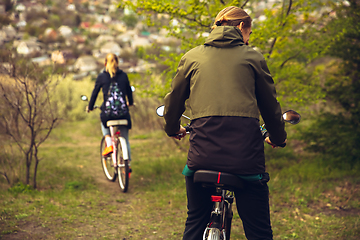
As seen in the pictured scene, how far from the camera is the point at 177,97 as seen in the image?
215 cm

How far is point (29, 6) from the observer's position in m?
91.8

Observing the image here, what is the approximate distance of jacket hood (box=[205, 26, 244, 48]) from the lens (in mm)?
1979

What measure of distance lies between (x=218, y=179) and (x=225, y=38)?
82 centimetres

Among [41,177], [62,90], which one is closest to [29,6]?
[62,90]

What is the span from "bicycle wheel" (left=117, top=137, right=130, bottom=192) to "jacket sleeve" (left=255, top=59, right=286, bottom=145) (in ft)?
10.9

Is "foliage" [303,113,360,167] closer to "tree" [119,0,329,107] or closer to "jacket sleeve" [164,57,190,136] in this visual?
"tree" [119,0,329,107]

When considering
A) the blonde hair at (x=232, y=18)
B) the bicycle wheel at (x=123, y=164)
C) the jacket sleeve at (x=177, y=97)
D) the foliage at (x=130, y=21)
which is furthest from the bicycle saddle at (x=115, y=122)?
the foliage at (x=130, y=21)

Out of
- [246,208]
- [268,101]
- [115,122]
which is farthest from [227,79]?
[115,122]

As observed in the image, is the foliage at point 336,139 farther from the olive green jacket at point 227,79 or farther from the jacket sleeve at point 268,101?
the olive green jacket at point 227,79

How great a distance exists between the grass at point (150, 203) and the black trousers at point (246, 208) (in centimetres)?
176

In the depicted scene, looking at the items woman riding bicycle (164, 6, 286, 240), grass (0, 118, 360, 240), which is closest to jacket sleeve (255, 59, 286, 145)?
woman riding bicycle (164, 6, 286, 240)

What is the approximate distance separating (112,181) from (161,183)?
926 millimetres

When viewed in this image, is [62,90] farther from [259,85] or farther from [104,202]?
[259,85]

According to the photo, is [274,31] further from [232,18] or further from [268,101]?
[268,101]
